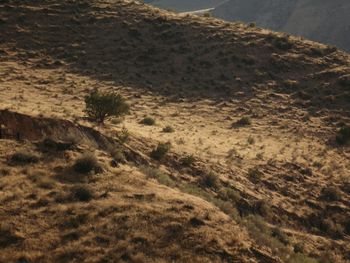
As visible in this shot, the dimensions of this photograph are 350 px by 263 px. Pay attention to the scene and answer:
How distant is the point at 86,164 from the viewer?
42.6ft

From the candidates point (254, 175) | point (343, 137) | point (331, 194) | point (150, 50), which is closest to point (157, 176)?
point (254, 175)

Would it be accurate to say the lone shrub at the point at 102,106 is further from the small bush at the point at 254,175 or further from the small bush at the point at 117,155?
the small bush at the point at 254,175

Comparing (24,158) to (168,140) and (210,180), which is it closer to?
(210,180)

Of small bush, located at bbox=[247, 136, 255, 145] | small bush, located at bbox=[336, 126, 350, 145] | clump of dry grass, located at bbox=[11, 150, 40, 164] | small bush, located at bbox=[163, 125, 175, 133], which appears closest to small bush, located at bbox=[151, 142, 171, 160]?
clump of dry grass, located at bbox=[11, 150, 40, 164]

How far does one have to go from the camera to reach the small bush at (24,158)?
12.9 metres

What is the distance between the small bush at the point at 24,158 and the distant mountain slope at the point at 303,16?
9649 centimetres

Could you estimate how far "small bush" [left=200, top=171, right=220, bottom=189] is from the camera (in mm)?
16859

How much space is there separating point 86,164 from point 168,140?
30.1 feet

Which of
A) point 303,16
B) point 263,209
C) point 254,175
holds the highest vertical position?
point 303,16

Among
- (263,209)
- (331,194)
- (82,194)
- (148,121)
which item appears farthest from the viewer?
(148,121)

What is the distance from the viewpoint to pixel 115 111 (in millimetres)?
22016

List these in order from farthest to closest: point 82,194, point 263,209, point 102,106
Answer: point 102,106
point 263,209
point 82,194

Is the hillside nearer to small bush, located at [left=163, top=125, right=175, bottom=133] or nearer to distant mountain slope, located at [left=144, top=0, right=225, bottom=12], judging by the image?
small bush, located at [left=163, top=125, right=175, bottom=133]

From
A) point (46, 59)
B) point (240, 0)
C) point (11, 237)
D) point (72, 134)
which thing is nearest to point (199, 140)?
point (72, 134)
